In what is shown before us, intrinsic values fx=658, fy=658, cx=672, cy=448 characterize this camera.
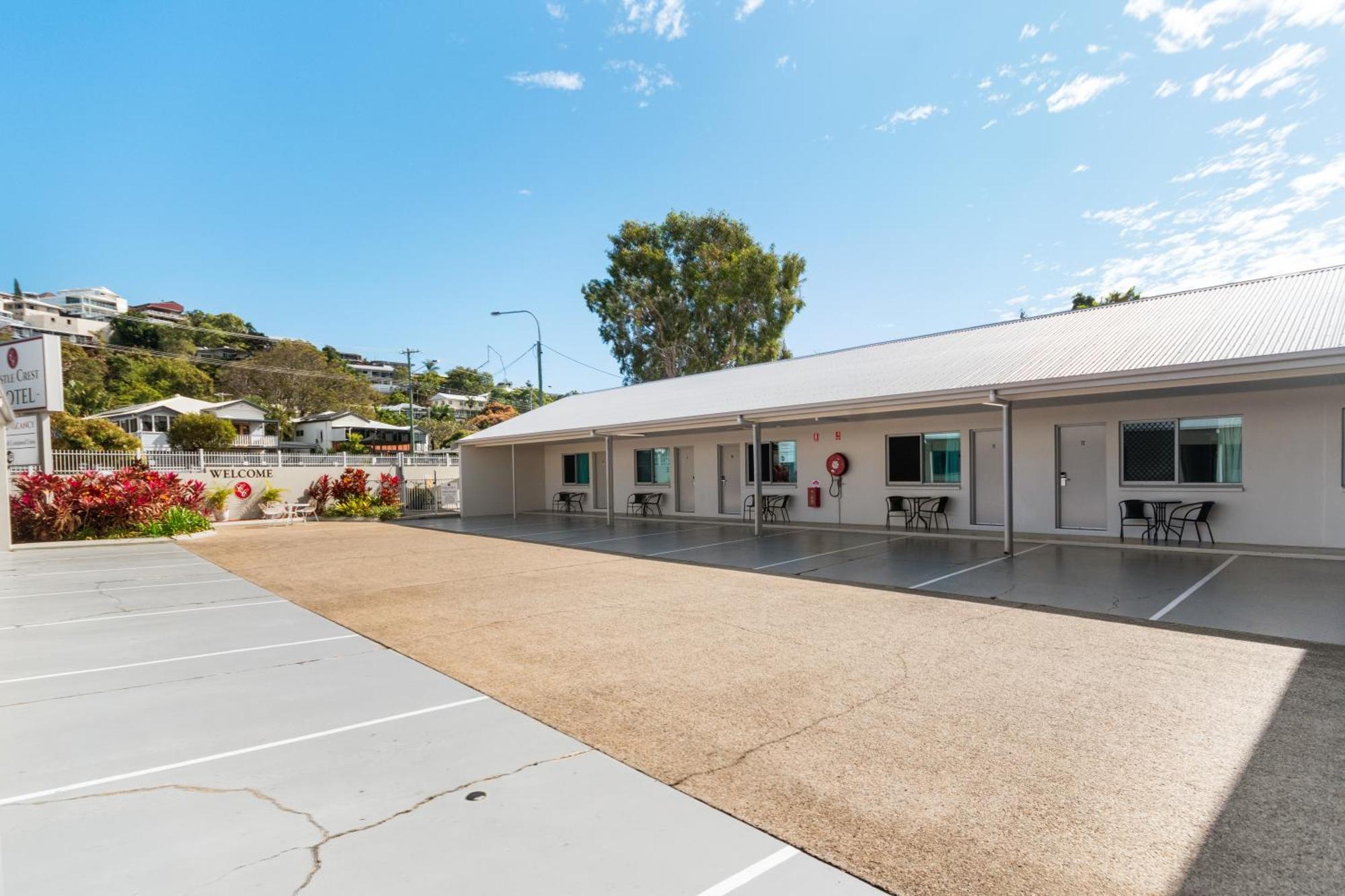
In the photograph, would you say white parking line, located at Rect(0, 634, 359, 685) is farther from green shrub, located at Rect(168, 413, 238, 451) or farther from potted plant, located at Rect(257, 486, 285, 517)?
green shrub, located at Rect(168, 413, 238, 451)

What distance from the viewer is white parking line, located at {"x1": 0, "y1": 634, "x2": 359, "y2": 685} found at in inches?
201

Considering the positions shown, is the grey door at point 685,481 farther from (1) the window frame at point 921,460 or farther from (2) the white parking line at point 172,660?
(2) the white parking line at point 172,660

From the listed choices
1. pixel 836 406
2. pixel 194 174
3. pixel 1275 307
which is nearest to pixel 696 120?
pixel 836 406

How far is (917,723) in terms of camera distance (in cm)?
389

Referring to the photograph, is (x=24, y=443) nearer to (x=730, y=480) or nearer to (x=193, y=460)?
(x=193, y=460)

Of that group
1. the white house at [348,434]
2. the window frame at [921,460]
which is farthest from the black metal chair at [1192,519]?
the white house at [348,434]

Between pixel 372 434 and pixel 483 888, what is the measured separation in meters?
47.0

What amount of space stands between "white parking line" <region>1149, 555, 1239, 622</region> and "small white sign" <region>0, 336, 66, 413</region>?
22096mm

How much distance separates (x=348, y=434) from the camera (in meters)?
44.7

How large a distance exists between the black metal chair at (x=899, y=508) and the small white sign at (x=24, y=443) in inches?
798

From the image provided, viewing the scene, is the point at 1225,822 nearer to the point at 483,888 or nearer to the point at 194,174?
the point at 483,888

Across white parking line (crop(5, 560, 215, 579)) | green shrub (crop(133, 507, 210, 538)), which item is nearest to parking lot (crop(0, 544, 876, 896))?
white parking line (crop(5, 560, 215, 579))

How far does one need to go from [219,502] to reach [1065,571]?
68.9 feet

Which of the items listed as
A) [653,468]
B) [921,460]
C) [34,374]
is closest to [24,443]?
[34,374]
